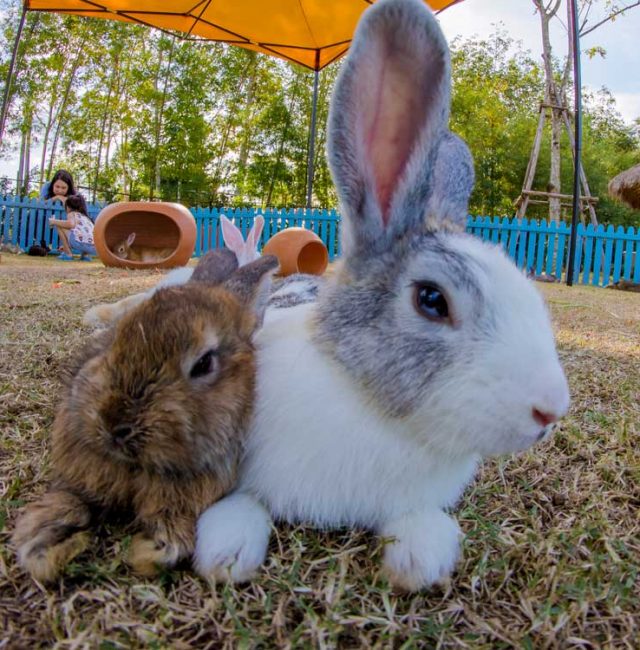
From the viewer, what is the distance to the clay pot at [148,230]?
732 cm

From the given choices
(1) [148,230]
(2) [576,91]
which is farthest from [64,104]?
A: (2) [576,91]

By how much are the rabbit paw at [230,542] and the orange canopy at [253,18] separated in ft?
25.1

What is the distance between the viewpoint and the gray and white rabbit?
1032mm

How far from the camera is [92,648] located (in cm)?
86

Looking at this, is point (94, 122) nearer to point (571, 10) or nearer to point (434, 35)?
point (571, 10)

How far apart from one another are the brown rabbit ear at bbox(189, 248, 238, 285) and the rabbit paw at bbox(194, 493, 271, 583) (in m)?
0.67

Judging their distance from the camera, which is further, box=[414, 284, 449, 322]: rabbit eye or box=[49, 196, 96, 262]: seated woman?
box=[49, 196, 96, 262]: seated woman

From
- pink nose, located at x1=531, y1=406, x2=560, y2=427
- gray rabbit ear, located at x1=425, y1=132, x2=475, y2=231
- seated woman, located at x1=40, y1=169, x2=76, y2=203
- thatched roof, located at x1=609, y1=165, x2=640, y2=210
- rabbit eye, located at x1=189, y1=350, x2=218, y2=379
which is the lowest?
pink nose, located at x1=531, y1=406, x2=560, y2=427

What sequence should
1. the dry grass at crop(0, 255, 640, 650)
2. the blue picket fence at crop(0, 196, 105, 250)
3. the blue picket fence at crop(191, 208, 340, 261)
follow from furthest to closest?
the blue picket fence at crop(0, 196, 105, 250) → the blue picket fence at crop(191, 208, 340, 261) → the dry grass at crop(0, 255, 640, 650)

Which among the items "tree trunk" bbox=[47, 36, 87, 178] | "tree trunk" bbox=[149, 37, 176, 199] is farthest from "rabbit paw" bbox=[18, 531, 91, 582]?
"tree trunk" bbox=[47, 36, 87, 178]

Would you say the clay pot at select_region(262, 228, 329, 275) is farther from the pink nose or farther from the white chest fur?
the pink nose

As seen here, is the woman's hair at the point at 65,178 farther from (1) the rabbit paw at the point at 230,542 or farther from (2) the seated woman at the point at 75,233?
(1) the rabbit paw at the point at 230,542

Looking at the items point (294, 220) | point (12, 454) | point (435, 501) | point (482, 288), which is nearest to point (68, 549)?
point (12, 454)

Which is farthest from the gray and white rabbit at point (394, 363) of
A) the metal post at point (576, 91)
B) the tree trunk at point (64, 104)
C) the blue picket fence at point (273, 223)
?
the tree trunk at point (64, 104)
